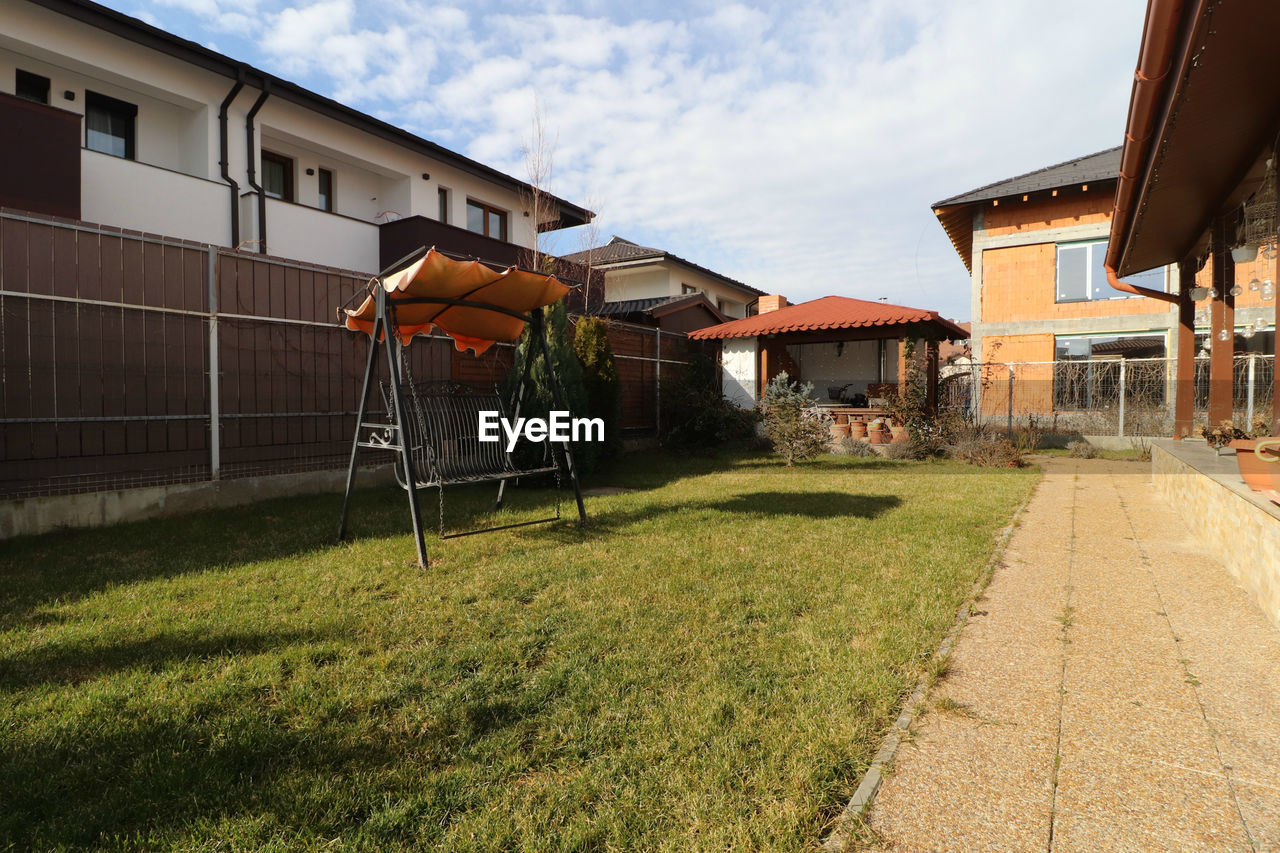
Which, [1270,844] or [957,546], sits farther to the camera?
[957,546]

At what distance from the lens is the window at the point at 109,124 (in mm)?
11023

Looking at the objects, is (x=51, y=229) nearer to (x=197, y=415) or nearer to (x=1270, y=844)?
(x=197, y=415)

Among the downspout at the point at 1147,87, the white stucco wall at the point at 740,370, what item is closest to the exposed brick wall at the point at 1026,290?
the white stucco wall at the point at 740,370

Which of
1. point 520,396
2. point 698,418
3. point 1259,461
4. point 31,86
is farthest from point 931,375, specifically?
point 31,86

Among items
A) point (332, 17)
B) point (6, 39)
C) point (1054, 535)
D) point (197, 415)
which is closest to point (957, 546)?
point (1054, 535)

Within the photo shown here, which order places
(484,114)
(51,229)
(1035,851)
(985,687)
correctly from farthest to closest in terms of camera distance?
(484,114), (51,229), (985,687), (1035,851)

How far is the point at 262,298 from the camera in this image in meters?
7.16

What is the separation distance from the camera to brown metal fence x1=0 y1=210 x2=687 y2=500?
5.46 meters

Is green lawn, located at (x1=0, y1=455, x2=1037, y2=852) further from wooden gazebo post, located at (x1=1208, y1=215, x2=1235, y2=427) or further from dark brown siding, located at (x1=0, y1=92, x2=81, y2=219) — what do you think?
dark brown siding, located at (x1=0, y1=92, x2=81, y2=219)

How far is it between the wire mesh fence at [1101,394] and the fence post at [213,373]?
12.2 meters

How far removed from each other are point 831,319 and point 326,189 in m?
12.0

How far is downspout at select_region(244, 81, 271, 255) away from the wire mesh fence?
44.7 feet

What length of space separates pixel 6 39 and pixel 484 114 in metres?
7.31

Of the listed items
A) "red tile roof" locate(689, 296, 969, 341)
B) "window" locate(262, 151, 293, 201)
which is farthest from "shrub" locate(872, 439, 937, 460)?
"window" locate(262, 151, 293, 201)
